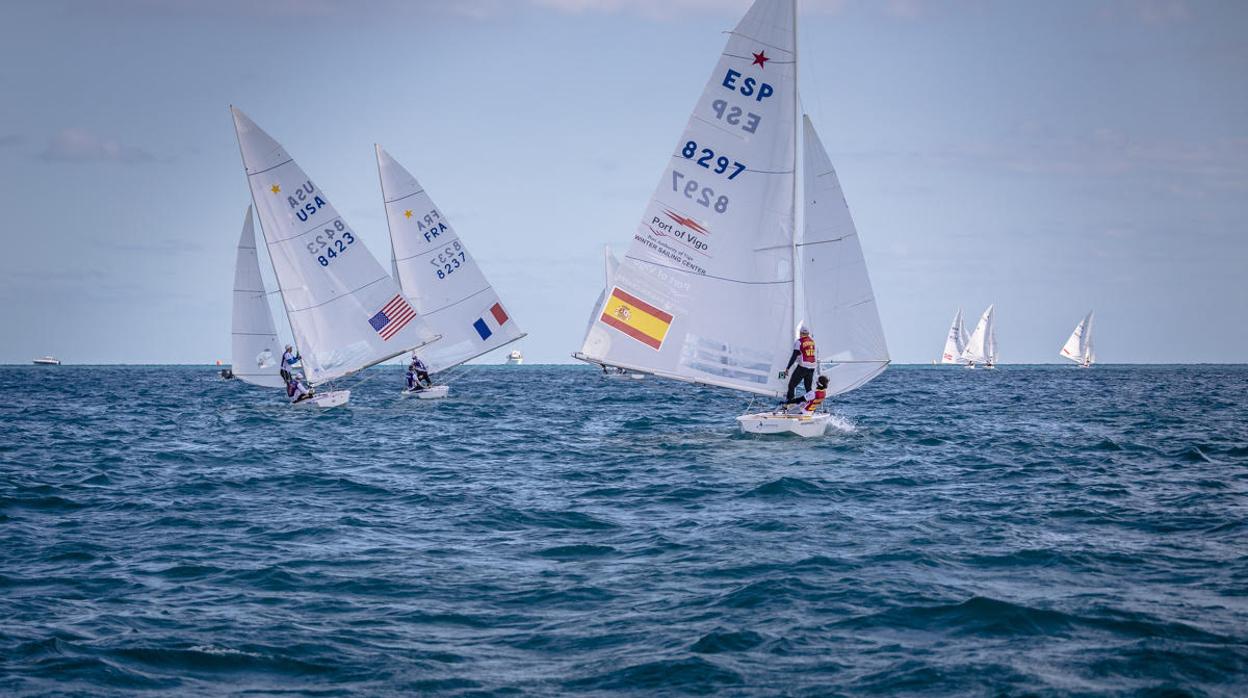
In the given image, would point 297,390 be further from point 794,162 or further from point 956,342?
point 956,342

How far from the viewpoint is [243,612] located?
30.3 feet

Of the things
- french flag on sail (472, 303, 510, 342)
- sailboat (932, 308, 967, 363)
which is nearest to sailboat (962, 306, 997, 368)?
sailboat (932, 308, 967, 363)

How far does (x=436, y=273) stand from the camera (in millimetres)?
36375

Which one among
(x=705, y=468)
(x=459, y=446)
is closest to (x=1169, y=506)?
(x=705, y=468)

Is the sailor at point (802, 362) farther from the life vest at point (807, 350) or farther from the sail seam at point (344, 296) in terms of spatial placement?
the sail seam at point (344, 296)

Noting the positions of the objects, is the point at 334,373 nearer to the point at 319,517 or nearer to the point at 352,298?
the point at 352,298

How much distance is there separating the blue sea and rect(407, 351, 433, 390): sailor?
51.4 ft

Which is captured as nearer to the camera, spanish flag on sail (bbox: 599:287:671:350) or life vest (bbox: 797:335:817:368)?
life vest (bbox: 797:335:817:368)

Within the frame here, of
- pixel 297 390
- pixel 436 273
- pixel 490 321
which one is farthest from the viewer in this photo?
pixel 490 321

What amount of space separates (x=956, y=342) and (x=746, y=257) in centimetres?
10666

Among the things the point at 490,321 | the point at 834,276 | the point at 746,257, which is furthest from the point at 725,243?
the point at 490,321

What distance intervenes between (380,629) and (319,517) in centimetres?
558

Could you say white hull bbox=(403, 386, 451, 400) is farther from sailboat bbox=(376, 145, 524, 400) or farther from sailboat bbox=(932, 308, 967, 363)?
sailboat bbox=(932, 308, 967, 363)

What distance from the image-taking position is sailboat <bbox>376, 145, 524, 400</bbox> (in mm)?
36062
